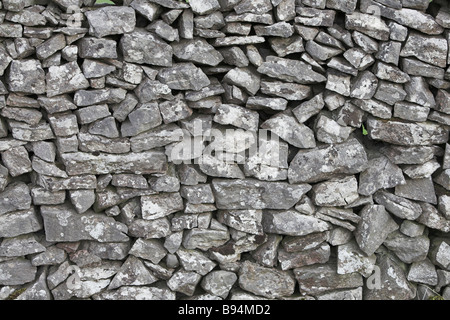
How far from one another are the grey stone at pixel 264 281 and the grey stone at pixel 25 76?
2.59 meters

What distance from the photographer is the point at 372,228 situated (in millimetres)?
4996

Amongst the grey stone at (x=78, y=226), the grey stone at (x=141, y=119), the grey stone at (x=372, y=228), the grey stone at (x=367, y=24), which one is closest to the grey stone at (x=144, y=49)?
the grey stone at (x=141, y=119)

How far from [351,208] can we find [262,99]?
143 centimetres

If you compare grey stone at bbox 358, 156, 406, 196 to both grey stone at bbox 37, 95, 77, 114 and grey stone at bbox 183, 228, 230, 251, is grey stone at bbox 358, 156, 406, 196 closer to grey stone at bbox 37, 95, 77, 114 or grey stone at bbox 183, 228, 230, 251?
grey stone at bbox 183, 228, 230, 251

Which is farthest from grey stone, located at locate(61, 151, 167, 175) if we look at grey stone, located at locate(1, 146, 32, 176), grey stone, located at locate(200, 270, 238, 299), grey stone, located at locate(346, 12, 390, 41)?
grey stone, located at locate(346, 12, 390, 41)

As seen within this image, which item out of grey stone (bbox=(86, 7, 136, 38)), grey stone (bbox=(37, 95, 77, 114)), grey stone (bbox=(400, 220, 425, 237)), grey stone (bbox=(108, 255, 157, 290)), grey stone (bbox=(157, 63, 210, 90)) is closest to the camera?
grey stone (bbox=(86, 7, 136, 38))

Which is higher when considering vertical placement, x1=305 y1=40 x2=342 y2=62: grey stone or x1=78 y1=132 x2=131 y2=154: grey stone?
x1=305 y1=40 x2=342 y2=62: grey stone

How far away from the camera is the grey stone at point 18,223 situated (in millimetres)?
4738

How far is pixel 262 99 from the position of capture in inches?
188

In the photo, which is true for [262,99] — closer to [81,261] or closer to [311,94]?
[311,94]

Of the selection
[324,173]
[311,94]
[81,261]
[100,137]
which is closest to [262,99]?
[311,94]

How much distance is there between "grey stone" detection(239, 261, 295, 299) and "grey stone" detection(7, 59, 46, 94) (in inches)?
102

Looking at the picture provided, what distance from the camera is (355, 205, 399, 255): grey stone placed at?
16.4 ft

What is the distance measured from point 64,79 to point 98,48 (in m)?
0.41
